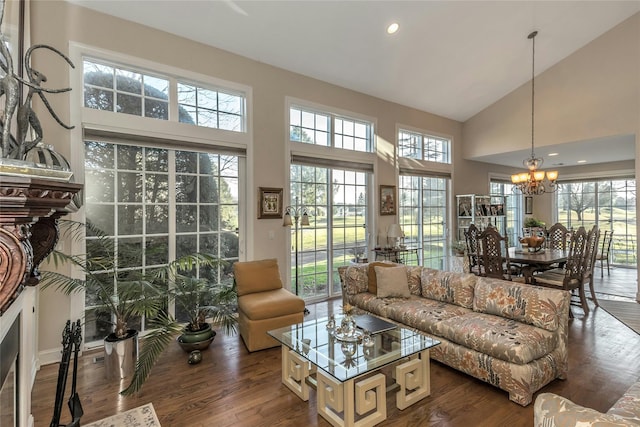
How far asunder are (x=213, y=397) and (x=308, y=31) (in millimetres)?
4040

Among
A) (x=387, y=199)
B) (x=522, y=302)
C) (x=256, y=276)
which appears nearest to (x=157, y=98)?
(x=256, y=276)

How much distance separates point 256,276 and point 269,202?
1106 mm

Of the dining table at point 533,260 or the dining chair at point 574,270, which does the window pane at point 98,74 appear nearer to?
the dining table at point 533,260

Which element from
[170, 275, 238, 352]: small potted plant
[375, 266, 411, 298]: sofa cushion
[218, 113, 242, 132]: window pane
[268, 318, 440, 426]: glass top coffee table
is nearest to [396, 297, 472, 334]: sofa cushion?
[375, 266, 411, 298]: sofa cushion

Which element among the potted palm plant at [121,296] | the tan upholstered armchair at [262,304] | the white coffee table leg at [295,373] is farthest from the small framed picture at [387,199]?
the white coffee table leg at [295,373]

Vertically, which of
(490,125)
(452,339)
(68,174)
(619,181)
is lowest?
(452,339)

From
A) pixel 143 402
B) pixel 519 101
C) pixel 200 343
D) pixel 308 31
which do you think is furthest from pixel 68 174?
pixel 519 101

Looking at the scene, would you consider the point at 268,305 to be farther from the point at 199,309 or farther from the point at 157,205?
the point at 157,205

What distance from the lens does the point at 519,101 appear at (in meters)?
6.13

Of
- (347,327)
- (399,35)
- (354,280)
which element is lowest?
(347,327)

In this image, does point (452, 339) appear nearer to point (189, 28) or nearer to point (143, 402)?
point (143, 402)

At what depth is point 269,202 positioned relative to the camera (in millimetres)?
4355

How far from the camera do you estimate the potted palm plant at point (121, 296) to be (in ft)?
8.41

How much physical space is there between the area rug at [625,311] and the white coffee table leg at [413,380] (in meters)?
3.03
